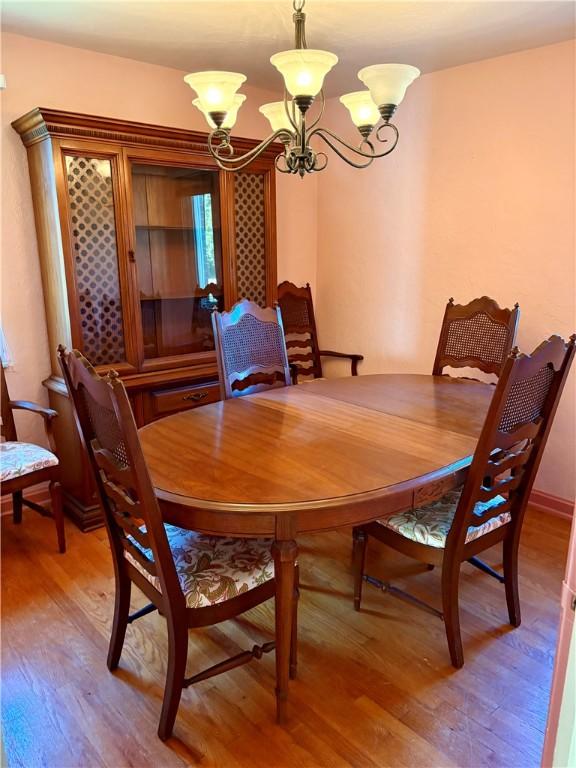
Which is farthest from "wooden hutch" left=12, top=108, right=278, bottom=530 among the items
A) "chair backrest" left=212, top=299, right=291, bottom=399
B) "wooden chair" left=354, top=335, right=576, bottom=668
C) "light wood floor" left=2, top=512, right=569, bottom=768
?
"wooden chair" left=354, top=335, right=576, bottom=668

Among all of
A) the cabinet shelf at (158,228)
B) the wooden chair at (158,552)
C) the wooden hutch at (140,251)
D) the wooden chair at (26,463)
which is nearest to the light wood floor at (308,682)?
the wooden chair at (158,552)

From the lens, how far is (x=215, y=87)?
1644 millimetres

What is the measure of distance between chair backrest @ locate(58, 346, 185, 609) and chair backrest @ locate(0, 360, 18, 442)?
4.27 feet

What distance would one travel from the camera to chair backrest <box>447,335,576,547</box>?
A: 1.59 meters

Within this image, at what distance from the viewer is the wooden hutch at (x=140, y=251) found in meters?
2.50

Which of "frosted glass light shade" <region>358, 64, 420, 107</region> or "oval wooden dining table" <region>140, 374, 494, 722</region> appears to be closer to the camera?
"oval wooden dining table" <region>140, 374, 494, 722</region>

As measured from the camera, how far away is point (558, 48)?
2539mm

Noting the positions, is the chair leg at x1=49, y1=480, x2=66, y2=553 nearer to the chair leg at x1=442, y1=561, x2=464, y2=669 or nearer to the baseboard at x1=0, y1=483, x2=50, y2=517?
the baseboard at x1=0, y1=483, x2=50, y2=517

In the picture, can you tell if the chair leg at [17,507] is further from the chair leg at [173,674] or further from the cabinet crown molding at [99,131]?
the cabinet crown molding at [99,131]

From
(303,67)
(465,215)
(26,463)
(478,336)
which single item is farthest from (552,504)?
(26,463)

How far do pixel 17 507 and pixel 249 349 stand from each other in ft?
4.79

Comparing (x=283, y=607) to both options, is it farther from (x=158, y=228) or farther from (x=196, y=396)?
(x=158, y=228)

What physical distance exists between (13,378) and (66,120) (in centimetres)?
129

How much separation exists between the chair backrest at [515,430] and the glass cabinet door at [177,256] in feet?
6.01
